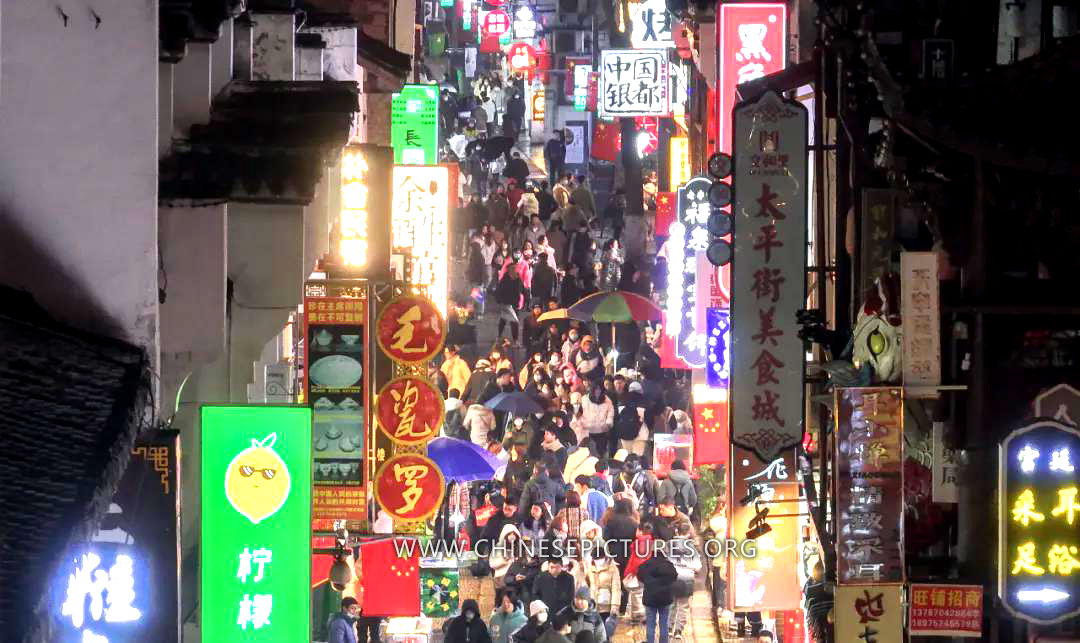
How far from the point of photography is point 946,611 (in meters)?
12.8

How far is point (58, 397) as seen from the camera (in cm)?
666

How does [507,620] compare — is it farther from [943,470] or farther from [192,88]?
[192,88]

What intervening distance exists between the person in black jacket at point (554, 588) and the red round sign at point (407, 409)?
2682 mm

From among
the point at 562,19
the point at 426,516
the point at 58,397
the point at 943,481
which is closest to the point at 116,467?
the point at 58,397

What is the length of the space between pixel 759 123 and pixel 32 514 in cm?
1019

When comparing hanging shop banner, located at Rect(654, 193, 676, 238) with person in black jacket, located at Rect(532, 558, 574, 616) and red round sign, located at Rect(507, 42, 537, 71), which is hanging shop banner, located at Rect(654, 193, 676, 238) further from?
red round sign, located at Rect(507, 42, 537, 71)

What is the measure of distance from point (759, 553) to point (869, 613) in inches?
190

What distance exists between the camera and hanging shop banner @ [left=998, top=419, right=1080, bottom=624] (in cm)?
1222

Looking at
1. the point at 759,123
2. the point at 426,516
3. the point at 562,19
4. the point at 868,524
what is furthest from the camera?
the point at 562,19

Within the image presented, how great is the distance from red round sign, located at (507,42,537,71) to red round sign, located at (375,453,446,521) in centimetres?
4077

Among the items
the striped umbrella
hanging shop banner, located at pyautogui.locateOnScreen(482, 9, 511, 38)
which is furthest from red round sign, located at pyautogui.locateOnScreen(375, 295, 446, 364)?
hanging shop banner, located at pyautogui.locateOnScreen(482, 9, 511, 38)

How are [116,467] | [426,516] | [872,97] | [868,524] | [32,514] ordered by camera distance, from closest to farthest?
[32,514]
[116,467]
[868,524]
[872,97]
[426,516]

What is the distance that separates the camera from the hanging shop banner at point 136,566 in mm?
8609

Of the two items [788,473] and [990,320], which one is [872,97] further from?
[788,473]
